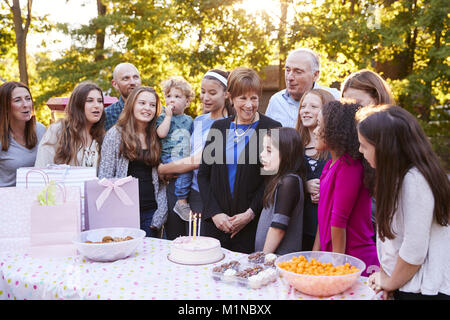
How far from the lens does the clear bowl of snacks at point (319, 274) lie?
1648 mm

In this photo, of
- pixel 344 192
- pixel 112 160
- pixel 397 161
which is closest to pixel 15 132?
pixel 112 160

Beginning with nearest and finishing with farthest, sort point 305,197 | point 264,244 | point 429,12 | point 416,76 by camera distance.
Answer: point 264,244 < point 305,197 < point 429,12 < point 416,76

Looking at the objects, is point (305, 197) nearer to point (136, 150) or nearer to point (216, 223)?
point (216, 223)

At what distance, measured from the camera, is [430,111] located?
412 inches

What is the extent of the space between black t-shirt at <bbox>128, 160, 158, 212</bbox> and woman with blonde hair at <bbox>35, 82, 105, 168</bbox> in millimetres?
308

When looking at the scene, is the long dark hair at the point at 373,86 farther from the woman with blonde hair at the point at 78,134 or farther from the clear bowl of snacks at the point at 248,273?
the woman with blonde hair at the point at 78,134

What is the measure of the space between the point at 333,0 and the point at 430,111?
4.34 m

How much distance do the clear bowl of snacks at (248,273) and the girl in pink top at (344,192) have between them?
16.3 inches

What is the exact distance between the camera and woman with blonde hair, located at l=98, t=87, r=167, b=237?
305cm

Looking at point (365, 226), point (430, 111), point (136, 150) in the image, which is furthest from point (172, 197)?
point (430, 111)

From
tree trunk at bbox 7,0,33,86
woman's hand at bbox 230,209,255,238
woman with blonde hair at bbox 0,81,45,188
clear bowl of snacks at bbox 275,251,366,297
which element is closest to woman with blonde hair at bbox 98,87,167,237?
woman's hand at bbox 230,209,255,238

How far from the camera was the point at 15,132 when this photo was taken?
11.2 ft

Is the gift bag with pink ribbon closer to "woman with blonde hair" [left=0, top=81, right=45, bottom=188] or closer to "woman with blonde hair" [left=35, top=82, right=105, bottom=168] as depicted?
"woman with blonde hair" [left=35, top=82, right=105, bottom=168]

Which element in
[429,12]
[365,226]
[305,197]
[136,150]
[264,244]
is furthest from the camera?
[429,12]
